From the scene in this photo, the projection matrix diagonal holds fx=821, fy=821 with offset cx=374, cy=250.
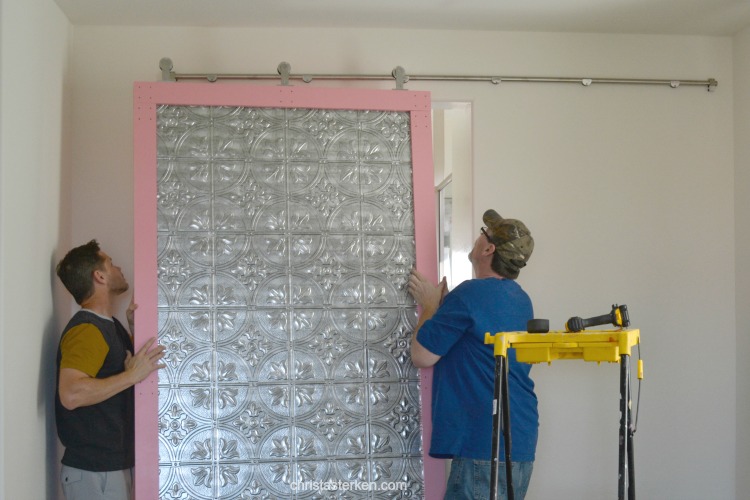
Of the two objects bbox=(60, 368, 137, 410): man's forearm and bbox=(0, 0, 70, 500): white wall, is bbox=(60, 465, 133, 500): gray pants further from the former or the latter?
bbox=(60, 368, 137, 410): man's forearm

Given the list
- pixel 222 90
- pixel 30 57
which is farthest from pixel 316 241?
pixel 30 57

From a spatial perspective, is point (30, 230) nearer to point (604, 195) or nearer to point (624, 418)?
point (624, 418)

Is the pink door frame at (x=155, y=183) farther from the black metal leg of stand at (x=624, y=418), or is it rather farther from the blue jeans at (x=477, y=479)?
the black metal leg of stand at (x=624, y=418)

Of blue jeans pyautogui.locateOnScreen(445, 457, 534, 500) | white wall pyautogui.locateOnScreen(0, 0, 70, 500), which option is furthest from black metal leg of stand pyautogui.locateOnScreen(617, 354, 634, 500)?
white wall pyautogui.locateOnScreen(0, 0, 70, 500)

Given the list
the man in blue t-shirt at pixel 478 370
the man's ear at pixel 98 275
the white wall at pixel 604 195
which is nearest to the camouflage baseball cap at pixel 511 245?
the man in blue t-shirt at pixel 478 370

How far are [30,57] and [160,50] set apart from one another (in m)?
0.74

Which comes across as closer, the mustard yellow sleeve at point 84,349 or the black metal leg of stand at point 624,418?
the black metal leg of stand at point 624,418

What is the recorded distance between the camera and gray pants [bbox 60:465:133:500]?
3.03m

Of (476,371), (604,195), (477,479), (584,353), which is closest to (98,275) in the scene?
(476,371)

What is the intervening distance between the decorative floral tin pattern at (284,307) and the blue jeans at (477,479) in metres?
0.38

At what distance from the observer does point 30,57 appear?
2.99m

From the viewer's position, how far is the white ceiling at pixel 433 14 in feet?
11.3

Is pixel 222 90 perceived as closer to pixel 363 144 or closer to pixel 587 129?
pixel 363 144

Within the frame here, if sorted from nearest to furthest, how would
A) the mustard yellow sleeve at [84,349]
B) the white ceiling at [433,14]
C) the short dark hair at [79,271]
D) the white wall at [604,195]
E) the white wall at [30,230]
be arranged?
the white wall at [30,230], the mustard yellow sleeve at [84,349], the short dark hair at [79,271], the white ceiling at [433,14], the white wall at [604,195]
